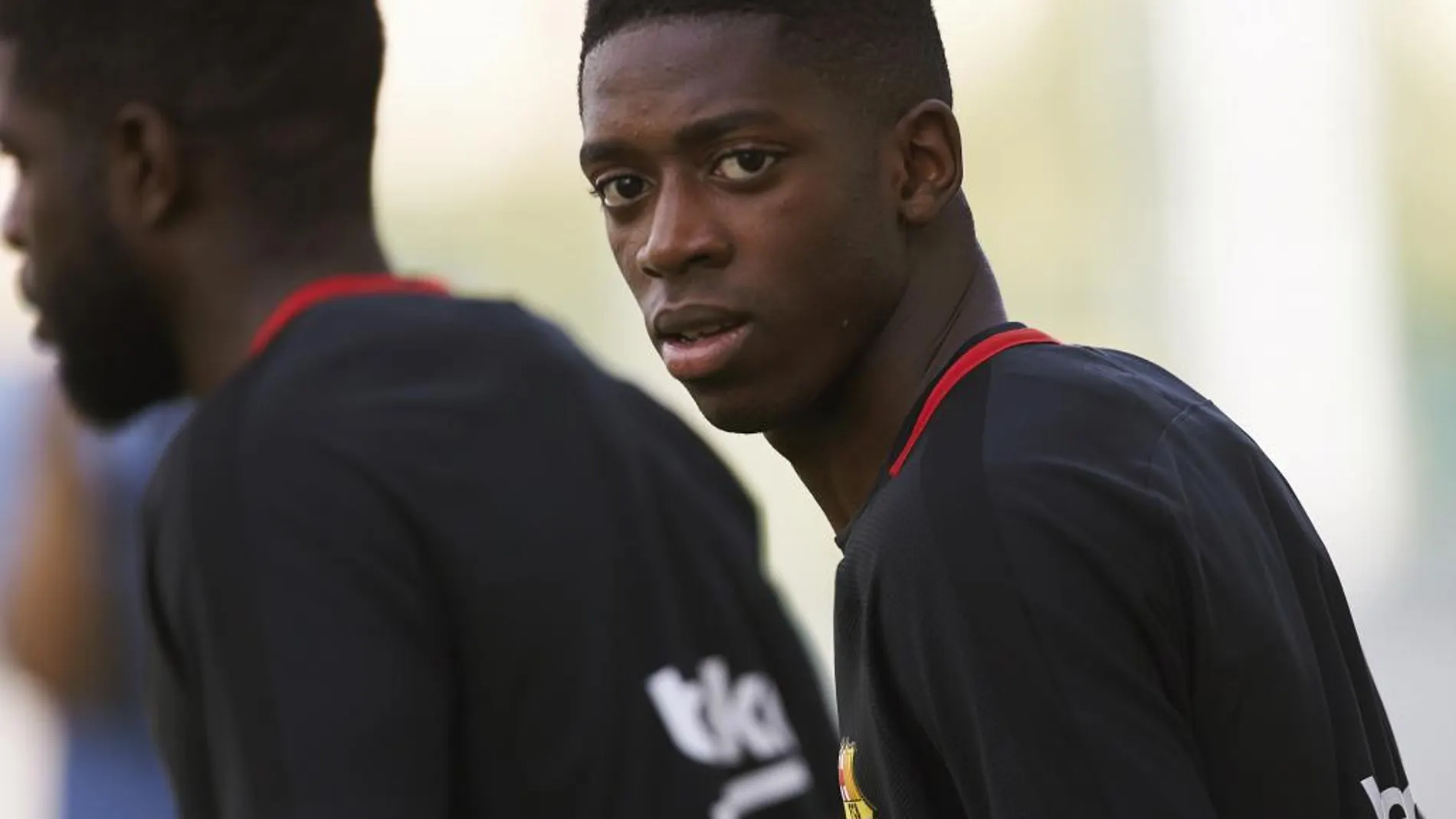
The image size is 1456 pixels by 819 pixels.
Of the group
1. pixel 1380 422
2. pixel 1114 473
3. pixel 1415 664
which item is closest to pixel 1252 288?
pixel 1380 422

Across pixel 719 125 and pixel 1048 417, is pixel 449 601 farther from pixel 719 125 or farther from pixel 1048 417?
pixel 1048 417

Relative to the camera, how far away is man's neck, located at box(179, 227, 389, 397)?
275 cm

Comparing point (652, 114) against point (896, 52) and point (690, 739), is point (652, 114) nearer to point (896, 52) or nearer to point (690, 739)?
point (896, 52)

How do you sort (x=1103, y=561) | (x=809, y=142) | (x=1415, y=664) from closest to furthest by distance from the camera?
(x=1103, y=561) → (x=809, y=142) → (x=1415, y=664)

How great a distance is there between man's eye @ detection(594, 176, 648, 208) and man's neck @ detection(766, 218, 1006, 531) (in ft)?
0.86

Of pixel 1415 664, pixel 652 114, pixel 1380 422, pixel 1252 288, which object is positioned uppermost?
pixel 652 114

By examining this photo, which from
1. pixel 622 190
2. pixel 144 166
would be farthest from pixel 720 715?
pixel 144 166

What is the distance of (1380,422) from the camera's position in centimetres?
764

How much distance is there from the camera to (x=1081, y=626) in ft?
6.34

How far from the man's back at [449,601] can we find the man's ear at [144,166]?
0.96 ft

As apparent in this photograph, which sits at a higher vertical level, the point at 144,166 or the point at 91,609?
the point at 144,166

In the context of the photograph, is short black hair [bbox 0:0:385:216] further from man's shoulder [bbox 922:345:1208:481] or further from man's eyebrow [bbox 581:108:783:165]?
man's shoulder [bbox 922:345:1208:481]

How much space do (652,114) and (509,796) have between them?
703 mm

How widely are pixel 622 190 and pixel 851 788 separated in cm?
61
